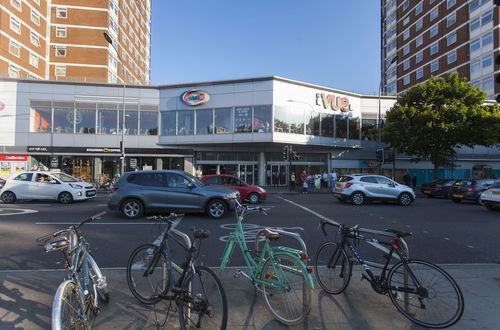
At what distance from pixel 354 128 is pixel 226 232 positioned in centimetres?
2572

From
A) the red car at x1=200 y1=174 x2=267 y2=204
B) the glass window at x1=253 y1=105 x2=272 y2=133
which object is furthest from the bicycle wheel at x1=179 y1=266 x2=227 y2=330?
the glass window at x1=253 y1=105 x2=272 y2=133

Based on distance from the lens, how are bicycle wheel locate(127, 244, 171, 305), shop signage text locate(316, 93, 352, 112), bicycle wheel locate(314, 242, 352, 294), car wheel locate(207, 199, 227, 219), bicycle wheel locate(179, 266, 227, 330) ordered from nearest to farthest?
bicycle wheel locate(179, 266, 227, 330) → bicycle wheel locate(127, 244, 171, 305) → bicycle wheel locate(314, 242, 352, 294) → car wheel locate(207, 199, 227, 219) → shop signage text locate(316, 93, 352, 112)

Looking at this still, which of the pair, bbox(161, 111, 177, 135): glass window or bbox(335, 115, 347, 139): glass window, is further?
bbox(335, 115, 347, 139): glass window

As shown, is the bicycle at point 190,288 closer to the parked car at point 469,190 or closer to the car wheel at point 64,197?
the car wheel at point 64,197

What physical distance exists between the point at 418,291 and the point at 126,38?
5699cm

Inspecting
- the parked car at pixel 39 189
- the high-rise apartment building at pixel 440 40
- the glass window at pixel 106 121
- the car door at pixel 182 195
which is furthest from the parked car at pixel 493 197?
the glass window at pixel 106 121

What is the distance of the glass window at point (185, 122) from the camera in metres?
27.5

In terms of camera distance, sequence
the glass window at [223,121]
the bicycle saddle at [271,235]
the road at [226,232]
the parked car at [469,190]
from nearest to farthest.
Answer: the bicycle saddle at [271,235] → the road at [226,232] → the parked car at [469,190] → the glass window at [223,121]

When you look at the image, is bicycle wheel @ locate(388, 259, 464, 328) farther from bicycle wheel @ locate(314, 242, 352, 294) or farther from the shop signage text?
the shop signage text

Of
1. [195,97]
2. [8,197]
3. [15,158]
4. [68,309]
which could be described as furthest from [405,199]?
[15,158]

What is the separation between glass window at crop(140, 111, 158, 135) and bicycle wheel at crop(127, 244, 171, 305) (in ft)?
85.0

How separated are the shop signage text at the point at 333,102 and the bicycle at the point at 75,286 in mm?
26997

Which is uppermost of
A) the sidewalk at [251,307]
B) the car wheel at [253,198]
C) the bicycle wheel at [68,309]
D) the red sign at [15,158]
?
the red sign at [15,158]

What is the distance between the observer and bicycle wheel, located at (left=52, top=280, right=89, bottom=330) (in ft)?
7.70
